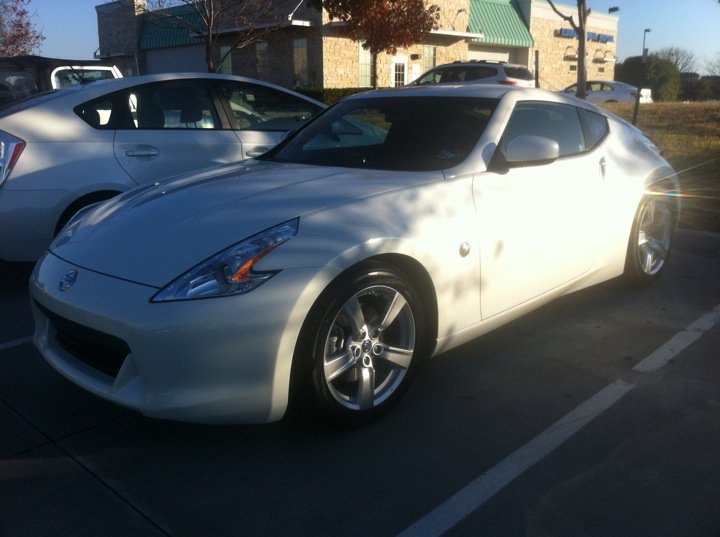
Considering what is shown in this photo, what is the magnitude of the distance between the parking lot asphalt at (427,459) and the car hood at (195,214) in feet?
2.54

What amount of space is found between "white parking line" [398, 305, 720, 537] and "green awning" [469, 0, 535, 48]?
30.5m

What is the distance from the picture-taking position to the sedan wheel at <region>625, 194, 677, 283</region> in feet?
Answer: 17.0

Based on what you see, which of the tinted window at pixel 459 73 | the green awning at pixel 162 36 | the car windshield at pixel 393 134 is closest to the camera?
the car windshield at pixel 393 134

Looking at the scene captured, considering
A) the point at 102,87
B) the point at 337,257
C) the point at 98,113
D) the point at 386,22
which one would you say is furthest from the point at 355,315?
the point at 386,22

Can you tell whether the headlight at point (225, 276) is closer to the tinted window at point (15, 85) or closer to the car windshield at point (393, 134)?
the car windshield at point (393, 134)

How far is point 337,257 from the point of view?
3113mm

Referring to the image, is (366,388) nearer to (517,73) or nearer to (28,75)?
(28,75)

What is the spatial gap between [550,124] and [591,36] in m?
38.0

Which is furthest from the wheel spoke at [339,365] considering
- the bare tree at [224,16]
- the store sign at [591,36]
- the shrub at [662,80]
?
the store sign at [591,36]

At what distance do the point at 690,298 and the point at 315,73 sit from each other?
78.5ft

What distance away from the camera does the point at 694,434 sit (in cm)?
337

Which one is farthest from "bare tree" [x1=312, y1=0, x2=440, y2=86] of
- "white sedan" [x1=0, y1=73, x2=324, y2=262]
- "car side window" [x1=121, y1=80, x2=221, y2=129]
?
"car side window" [x1=121, y1=80, x2=221, y2=129]

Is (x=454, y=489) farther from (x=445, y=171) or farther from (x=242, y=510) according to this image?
(x=445, y=171)

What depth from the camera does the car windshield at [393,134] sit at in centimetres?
411
